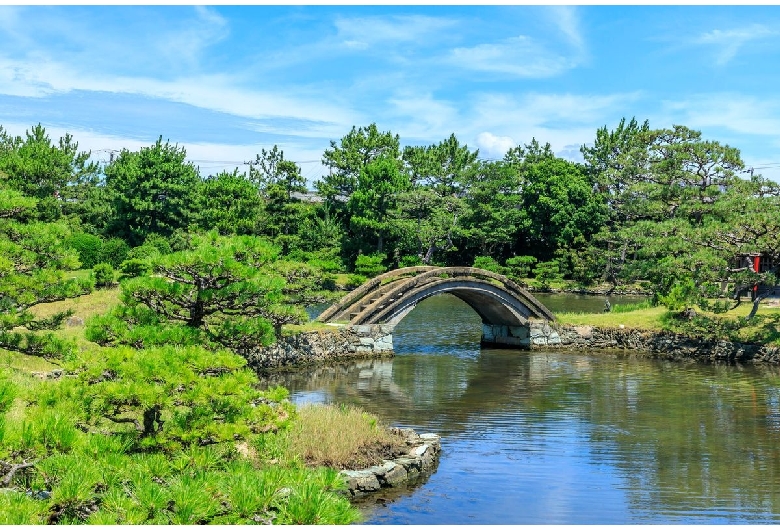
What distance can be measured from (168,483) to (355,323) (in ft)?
72.7

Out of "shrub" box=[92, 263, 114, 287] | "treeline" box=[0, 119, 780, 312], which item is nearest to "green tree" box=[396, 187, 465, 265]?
"treeline" box=[0, 119, 780, 312]

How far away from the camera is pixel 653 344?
109ft

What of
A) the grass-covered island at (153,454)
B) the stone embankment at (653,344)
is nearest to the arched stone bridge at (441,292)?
the stone embankment at (653,344)

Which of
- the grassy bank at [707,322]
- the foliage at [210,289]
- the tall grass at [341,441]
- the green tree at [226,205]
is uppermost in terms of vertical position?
the green tree at [226,205]

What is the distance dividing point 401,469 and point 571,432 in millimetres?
6510

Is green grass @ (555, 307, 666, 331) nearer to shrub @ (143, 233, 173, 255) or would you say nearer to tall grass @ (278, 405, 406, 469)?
tall grass @ (278, 405, 406, 469)

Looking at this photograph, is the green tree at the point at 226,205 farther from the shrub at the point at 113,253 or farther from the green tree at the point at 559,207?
the green tree at the point at 559,207

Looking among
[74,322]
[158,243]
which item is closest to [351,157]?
[158,243]

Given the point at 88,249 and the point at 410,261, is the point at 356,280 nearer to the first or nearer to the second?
the point at 410,261

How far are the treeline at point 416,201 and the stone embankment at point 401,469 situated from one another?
→ 69.3ft

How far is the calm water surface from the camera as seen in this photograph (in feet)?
46.9

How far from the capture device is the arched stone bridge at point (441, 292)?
3175 cm

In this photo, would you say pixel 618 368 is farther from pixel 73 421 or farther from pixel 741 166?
pixel 73 421

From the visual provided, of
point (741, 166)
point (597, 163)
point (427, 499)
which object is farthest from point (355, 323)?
point (597, 163)
